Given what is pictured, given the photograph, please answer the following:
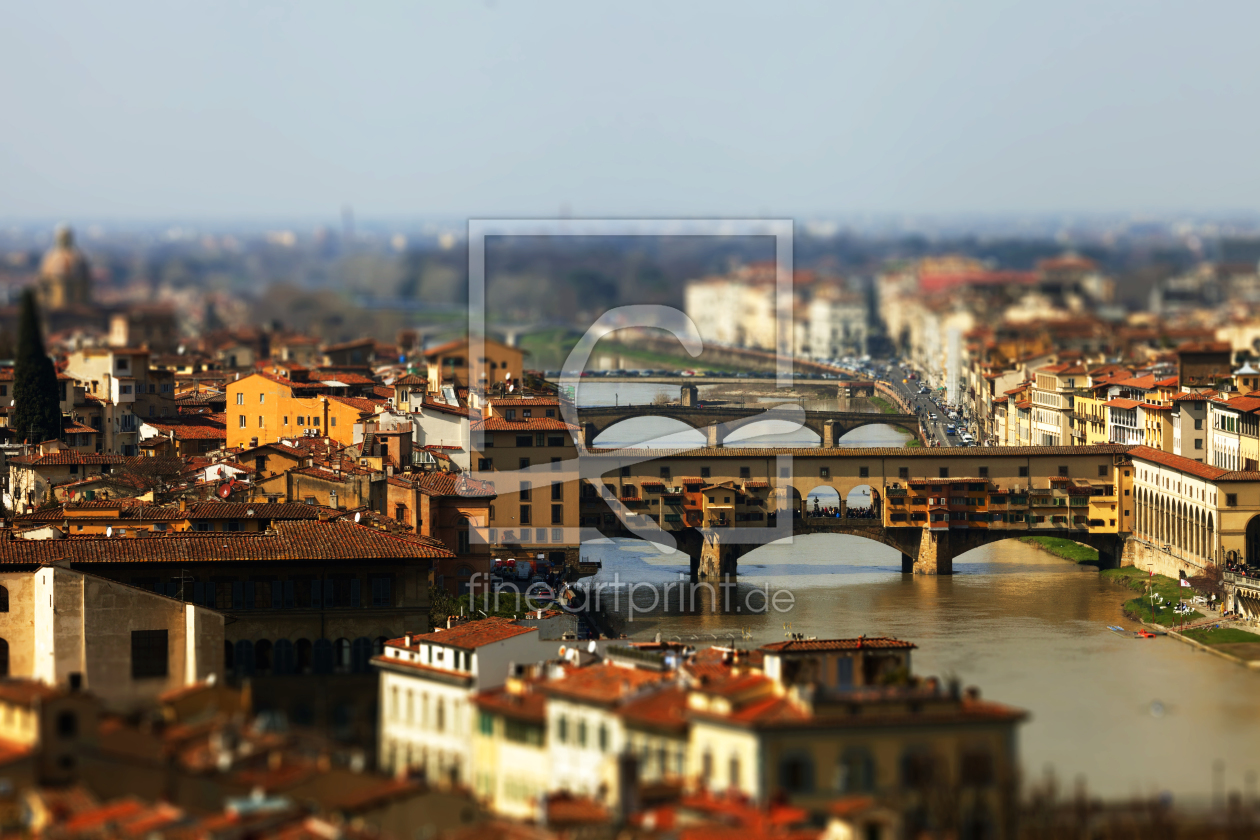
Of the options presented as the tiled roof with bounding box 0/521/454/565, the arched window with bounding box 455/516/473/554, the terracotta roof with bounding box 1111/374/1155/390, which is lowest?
the arched window with bounding box 455/516/473/554

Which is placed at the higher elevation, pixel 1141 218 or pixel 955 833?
pixel 1141 218

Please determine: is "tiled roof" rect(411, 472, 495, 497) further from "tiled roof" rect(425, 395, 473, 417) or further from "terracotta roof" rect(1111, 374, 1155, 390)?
"terracotta roof" rect(1111, 374, 1155, 390)

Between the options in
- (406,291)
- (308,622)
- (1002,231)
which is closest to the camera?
(308,622)

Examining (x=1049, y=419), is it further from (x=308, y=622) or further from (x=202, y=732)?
(x=202, y=732)

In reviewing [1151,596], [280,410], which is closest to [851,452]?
[1151,596]

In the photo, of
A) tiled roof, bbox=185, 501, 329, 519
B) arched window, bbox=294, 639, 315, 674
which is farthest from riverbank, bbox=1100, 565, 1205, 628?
arched window, bbox=294, 639, 315, 674

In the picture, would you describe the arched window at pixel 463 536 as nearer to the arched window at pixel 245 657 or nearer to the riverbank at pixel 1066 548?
the arched window at pixel 245 657

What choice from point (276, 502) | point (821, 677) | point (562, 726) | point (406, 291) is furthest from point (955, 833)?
point (406, 291)
